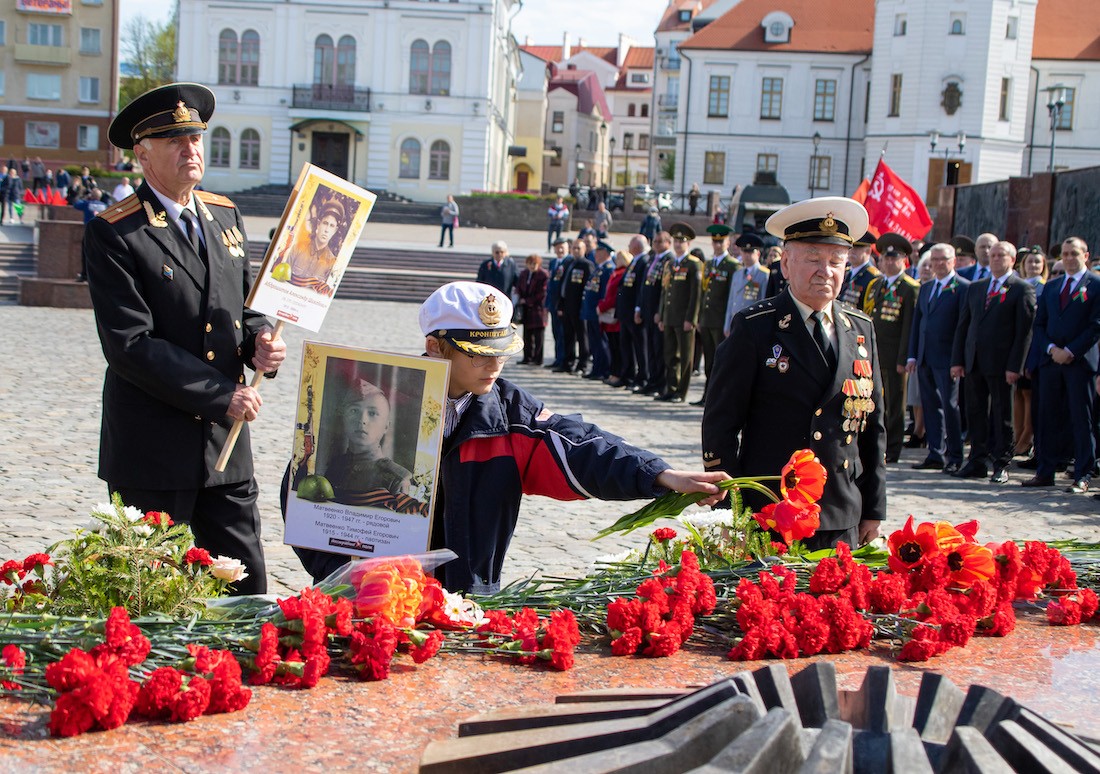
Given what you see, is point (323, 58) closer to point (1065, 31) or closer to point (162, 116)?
point (1065, 31)

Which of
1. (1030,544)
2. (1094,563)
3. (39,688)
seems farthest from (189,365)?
(1094,563)

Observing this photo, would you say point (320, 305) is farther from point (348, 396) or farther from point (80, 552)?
point (80, 552)

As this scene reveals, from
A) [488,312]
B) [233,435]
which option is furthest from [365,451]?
[233,435]

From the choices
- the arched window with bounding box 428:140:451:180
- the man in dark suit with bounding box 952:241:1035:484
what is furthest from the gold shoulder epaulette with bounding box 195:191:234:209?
the arched window with bounding box 428:140:451:180

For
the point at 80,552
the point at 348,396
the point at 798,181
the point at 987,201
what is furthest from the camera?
the point at 798,181

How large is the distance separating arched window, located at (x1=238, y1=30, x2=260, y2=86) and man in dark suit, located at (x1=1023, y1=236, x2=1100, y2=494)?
5545cm

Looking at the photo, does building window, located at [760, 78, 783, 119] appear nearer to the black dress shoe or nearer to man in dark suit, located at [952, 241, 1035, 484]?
man in dark suit, located at [952, 241, 1035, 484]

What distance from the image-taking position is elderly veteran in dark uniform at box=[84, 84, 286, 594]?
13.3ft

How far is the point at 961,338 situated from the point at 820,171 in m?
60.3

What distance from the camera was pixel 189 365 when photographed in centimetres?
403

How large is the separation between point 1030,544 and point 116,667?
8.49 ft

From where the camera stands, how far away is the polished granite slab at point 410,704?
7.98 feet

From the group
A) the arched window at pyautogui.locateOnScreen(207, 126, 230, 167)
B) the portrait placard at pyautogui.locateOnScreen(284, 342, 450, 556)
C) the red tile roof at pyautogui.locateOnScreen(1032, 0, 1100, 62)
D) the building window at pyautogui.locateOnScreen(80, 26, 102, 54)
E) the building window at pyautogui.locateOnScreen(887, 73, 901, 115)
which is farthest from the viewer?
the building window at pyautogui.locateOnScreen(80, 26, 102, 54)

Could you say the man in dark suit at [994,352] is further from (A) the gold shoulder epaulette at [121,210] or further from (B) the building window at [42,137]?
(B) the building window at [42,137]
